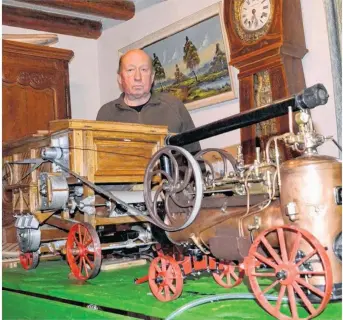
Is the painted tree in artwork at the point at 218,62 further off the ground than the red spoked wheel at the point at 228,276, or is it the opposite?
the painted tree in artwork at the point at 218,62

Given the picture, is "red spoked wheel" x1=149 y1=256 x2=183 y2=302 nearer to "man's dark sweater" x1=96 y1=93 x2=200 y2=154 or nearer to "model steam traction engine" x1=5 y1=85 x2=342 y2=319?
"model steam traction engine" x1=5 y1=85 x2=342 y2=319

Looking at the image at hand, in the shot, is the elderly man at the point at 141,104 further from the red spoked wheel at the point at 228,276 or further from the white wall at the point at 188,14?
the red spoked wheel at the point at 228,276

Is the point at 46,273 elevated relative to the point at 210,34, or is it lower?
lower

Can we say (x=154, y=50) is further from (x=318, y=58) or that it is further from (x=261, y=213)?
(x=261, y=213)

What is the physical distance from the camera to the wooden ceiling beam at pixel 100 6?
5039 mm

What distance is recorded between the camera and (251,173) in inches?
66.5

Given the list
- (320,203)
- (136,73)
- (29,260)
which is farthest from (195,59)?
(320,203)

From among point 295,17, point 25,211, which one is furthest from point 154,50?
point 25,211

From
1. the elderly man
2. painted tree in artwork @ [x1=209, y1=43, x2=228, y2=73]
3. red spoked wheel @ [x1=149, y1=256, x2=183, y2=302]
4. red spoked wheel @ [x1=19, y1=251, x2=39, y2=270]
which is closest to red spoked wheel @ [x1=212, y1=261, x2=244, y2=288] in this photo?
red spoked wheel @ [x1=149, y1=256, x2=183, y2=302]

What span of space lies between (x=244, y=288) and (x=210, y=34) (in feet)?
9.86

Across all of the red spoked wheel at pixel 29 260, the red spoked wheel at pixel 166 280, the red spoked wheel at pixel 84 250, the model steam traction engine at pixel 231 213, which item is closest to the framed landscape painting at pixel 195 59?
the model steam traction engine at pixel 231 213

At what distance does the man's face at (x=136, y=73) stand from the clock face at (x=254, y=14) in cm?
85

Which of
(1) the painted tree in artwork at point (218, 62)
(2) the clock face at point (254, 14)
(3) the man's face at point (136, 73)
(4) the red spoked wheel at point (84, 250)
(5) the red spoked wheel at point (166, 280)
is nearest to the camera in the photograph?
(5) the red spoked wheel at point (166, 280)

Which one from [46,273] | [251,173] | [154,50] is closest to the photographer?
[251,173]
